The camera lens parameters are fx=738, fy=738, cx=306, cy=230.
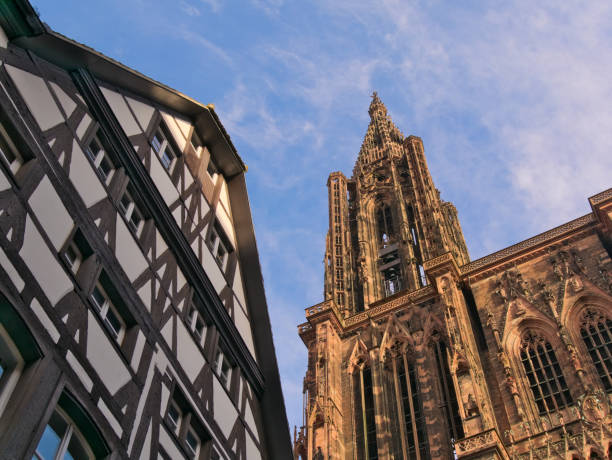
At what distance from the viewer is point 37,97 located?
10953 mm

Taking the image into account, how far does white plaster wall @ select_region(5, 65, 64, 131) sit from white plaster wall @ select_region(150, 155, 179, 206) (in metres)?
3.07

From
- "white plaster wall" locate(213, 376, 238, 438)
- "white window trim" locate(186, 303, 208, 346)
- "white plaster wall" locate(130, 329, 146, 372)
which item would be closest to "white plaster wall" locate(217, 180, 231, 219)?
"white window trim" locate(186, 303, 208, 346)

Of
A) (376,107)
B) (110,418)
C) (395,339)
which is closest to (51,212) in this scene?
(110,418)

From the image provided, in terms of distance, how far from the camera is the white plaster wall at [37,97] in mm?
10617

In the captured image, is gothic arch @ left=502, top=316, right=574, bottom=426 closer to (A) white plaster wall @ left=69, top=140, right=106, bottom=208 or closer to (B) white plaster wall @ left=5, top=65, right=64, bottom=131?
(A) white plaster wall @ left=69, top=140, right=106, bottom=208

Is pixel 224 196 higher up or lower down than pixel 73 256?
higher up

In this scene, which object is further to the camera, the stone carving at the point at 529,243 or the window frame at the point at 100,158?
the stone carving at the point at 529,243

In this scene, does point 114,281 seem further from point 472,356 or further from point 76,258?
point 472,356

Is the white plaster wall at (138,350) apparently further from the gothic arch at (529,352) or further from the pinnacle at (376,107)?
the pinnacle at (376,107)

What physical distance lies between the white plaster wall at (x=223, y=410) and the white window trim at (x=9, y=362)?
208 inches

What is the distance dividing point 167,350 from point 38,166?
3.72m

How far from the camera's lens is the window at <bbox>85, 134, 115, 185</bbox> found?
12177mm

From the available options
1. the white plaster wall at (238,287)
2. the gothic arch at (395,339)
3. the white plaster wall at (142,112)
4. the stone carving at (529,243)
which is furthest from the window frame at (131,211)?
the stone carving at (529,243)

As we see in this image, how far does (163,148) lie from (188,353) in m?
4.86
